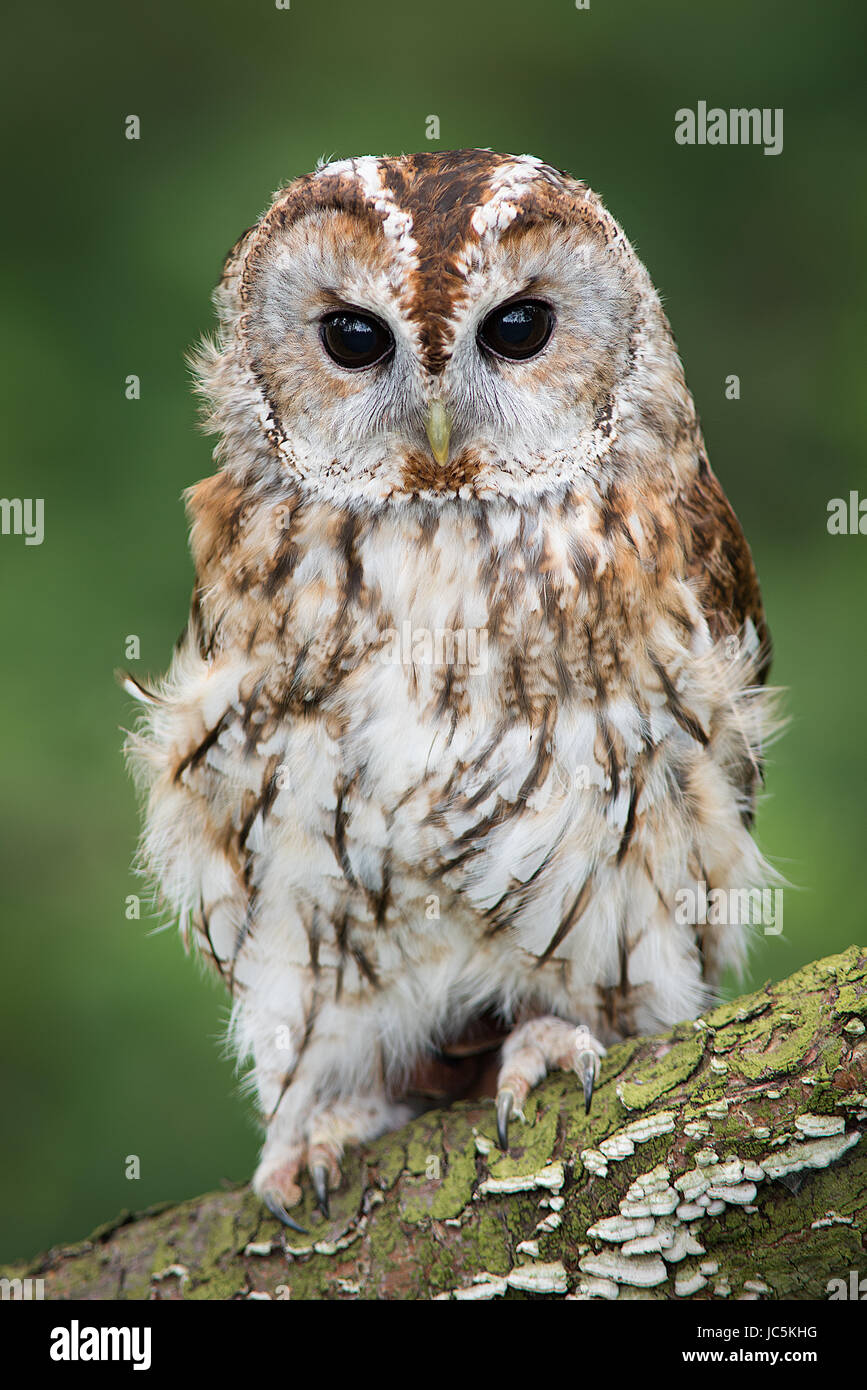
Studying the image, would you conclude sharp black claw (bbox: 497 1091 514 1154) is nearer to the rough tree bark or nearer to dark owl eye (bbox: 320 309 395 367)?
the rough tree bark

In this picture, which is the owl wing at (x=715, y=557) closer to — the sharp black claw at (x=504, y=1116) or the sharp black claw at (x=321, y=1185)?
the sharp black claw at (x=504, y=1116)

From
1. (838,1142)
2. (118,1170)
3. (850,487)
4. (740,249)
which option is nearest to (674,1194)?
(838,1142)

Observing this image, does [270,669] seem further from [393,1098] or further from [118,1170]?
[118,1170]

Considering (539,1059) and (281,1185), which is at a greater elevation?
(539,1059)

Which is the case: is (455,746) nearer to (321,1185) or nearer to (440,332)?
(440,332)

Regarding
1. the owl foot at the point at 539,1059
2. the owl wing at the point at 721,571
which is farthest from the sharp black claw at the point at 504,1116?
the owl wing at the point at 721,571

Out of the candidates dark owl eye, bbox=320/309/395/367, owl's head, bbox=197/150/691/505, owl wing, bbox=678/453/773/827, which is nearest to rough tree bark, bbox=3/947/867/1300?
owl wing, bbox=678/453/773/827

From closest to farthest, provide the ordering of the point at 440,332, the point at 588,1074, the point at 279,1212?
the point at 440,332
the point at 588,1074
the point at 279,1212

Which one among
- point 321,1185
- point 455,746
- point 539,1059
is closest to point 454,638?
point 455,746
